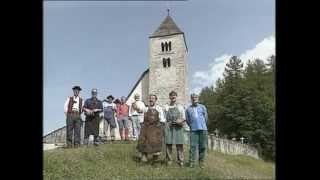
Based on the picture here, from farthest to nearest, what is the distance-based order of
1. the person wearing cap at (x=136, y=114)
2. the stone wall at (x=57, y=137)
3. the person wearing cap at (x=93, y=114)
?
1. the person wearing cap at (x=136, y=114)
2. the person wearing cap at (x=93, y=114)
3. the stone wall at (x=57, y=137)

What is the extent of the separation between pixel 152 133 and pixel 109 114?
162cm

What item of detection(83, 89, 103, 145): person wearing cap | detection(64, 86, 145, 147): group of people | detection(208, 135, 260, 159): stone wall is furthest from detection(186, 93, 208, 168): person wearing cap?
detection(83, 89, 103, 145): person wearing cap

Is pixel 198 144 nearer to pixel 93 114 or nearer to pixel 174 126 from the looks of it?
pixel 174 126

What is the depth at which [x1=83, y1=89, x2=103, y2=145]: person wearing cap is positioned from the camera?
827 cm

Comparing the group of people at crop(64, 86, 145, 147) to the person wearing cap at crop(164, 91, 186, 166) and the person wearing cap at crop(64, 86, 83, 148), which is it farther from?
the person wearing cap at crop(164, 91, 186, 166)

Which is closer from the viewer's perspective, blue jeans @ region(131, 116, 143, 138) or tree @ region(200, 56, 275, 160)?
blue jeans @ region(131, 116, 143, 138)

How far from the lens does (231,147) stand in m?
10.4

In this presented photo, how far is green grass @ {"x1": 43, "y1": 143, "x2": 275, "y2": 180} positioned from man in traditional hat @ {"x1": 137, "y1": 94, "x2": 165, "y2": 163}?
18 centimetres

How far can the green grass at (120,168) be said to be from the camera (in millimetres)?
6516

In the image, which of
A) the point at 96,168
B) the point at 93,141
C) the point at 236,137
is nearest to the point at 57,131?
the point at 93,141

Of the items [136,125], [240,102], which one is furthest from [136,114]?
[240,102]

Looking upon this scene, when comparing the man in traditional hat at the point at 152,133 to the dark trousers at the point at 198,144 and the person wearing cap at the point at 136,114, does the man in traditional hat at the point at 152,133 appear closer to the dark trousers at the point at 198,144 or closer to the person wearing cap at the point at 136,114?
the dark trousers at the point at 198,144

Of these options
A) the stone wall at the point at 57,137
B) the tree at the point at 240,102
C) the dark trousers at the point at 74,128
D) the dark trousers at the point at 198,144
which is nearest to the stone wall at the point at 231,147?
the tree at the point at 240,102
